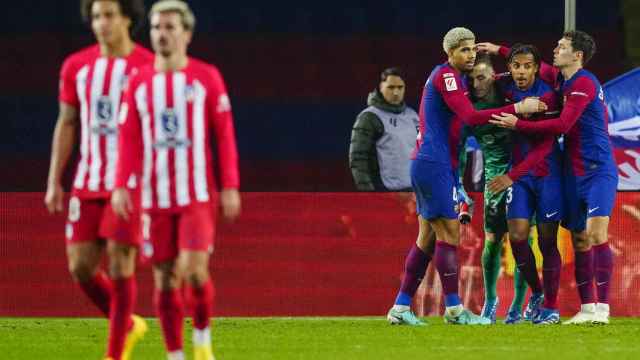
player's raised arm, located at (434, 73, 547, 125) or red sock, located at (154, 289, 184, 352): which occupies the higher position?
player's raised arm, located at (434, 73, 547, 125)

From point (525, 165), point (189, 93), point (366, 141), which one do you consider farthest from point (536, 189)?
point (189, 93)

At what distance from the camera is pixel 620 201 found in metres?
14.4

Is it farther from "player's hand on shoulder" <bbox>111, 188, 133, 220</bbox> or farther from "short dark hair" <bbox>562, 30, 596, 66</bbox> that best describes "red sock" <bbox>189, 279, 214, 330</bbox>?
"short dark hair" <bbox>562, 30, 596, 66</bbox>

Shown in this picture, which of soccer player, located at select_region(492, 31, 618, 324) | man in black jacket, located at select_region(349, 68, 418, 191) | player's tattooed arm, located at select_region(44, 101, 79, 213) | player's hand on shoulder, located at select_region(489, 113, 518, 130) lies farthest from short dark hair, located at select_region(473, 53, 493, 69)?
player's tattooed arm, located at select_region(44, 101, 79, 213)

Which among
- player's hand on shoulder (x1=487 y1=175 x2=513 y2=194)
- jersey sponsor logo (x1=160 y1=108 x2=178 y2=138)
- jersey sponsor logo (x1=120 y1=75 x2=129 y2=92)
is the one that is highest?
jersey sponsor logo (x1=120 y1=75 x2=129 y2=92)

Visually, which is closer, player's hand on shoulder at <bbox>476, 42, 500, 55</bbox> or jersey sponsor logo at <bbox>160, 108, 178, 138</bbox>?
jersey sponsor logo at <bbox>160, 108, 178, 138</bbox>

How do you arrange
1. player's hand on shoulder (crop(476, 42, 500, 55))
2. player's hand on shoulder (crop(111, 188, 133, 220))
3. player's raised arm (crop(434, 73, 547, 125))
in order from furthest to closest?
player's hand on shoulder (crop(476, 42, 500, 55)) < player's raised arm (crop(434, 73, 547, 125)) < player's hand on shoulder (crop(111, 188, 133, 220))

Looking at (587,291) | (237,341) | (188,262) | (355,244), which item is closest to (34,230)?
(355,244)

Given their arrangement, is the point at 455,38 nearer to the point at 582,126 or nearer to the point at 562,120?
the point at 562,120

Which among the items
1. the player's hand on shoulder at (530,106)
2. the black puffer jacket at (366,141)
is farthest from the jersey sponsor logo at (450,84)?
the black puffer jacket at (366,141)

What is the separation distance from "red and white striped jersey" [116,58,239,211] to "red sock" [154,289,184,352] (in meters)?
0.43

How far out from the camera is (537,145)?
1271cm

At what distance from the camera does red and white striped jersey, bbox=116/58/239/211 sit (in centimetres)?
884

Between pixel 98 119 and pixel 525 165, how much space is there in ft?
13.3
